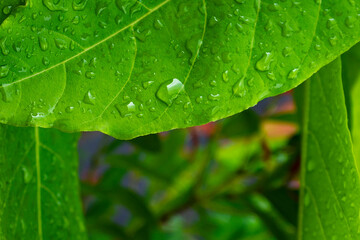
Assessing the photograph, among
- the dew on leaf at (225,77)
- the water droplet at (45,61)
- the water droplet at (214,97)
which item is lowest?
the water droplet at (214,97)

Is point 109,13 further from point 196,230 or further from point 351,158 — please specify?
point 196,230

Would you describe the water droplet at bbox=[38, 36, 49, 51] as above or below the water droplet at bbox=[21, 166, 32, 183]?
above

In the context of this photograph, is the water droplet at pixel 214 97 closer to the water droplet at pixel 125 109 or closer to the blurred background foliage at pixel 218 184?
the water droplet at pixel 125 109

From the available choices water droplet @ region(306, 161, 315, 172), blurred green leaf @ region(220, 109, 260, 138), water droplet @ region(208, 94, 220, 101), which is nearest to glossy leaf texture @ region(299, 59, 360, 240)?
water droplet @ region(306, 161, 315, 172)

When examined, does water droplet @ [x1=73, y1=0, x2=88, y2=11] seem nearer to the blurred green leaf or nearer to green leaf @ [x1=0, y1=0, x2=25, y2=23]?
green leaf @ [x1=0, y1=0, x2=25, y2=23]

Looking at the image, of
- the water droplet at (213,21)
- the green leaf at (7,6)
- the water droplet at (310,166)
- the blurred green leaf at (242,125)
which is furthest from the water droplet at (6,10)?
the blurred green leaf at (242,125)
